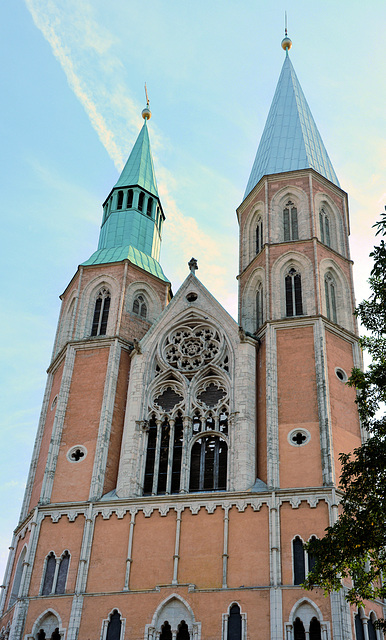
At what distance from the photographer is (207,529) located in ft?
89.4

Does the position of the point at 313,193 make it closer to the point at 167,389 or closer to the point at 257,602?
the point at 167,389

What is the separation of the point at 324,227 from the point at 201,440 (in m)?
11.7

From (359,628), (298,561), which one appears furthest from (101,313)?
(359,628)

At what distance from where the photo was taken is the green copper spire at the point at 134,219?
1506 inches

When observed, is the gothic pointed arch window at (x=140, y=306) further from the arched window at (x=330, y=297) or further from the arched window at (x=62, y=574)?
the arched window at (x=62, y=574)

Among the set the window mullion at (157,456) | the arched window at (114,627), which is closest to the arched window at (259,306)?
the window mullion at (157,456)

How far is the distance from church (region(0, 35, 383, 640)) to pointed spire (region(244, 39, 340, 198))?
0.15m

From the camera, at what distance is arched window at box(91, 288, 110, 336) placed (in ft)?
114

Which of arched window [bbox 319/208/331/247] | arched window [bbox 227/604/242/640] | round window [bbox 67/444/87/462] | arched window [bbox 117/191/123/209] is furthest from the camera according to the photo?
arched window [bbox 117/191/123/209]

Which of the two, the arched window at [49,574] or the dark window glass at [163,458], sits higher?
the dark window glass at [163,458]

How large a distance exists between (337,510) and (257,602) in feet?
12.7

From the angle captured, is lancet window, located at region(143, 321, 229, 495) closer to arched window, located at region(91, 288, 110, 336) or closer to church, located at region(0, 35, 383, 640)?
church, located at region(0, 35, 383, 640)

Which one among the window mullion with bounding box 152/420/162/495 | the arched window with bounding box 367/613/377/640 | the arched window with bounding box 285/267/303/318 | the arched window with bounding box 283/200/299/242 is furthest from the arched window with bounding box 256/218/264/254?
the arched window with bounding box 367/613/377/640

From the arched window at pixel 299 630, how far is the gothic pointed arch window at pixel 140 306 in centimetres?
1555
